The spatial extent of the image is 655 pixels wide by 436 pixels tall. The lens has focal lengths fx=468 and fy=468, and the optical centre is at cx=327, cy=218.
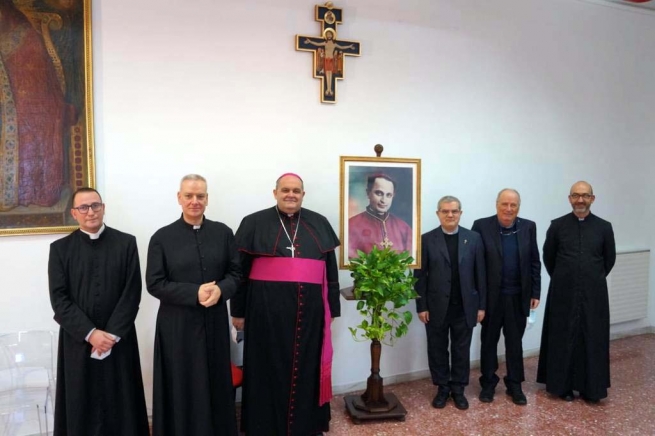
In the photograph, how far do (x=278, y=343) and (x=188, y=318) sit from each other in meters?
0.56

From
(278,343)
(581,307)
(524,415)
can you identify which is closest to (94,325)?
(278,343)

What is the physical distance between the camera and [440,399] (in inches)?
132

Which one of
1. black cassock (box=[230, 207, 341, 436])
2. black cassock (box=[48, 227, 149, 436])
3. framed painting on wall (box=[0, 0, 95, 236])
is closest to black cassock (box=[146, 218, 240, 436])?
black cassock (box=[48, 227, 149, 436])

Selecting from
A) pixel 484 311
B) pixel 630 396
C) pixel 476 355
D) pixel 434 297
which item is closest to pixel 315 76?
pixel 434 297

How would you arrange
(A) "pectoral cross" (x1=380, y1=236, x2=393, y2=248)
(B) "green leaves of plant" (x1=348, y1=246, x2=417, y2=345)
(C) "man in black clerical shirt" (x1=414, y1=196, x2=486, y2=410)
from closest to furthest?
1. (B) "green leaves of plant" (x1=348, y1=246, x2=417, y2=345)
2. (A) "pectoral cross" (x1=380, y1=236, x2=393, y2=248)
3. (C) "man in black clerical shirt" (x1=414, y1=196, x2=486, y2=410)

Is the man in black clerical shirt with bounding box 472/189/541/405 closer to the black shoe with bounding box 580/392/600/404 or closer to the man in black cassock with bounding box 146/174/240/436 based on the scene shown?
the black shoe with bounding box 580/392/600/404

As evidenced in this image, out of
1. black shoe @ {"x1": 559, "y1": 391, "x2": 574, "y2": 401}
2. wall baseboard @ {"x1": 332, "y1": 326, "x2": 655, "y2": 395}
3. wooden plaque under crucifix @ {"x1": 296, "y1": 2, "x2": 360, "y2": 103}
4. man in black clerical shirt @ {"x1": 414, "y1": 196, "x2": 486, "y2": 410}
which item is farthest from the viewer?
wall baseboard @ {"x1": 332, "y1": 326, "x2": 655, "y2": 395}

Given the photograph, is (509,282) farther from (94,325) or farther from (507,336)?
(94,325)

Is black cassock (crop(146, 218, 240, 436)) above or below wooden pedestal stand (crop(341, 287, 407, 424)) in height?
above

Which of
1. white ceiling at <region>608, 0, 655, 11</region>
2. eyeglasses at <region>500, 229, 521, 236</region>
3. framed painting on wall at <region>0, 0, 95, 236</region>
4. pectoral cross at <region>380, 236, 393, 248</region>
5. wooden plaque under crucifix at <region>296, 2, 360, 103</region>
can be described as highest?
white ceiling at <region>608, 0, 655, 11</region>

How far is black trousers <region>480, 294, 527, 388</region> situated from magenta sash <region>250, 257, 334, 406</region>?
1.30m

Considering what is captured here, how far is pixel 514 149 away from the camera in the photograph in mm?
4145

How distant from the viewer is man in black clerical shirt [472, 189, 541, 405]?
11.1 feet

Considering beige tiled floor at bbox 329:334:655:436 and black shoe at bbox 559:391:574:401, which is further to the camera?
black shoe at bbox 559:391:574:401
